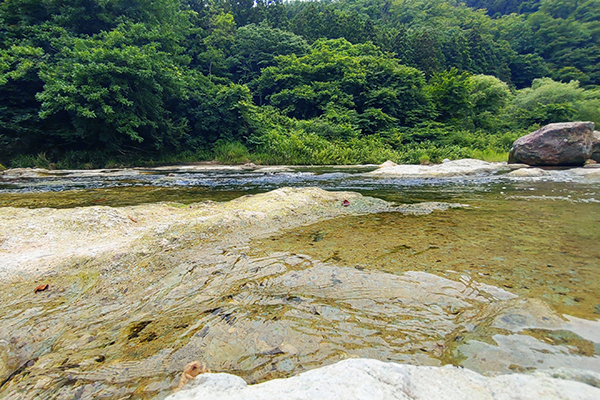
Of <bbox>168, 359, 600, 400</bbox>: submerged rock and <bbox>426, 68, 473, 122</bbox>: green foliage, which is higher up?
<bbox>426, 68, 473, 122</bbox>: green foliage

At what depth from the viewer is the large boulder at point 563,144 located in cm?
1226

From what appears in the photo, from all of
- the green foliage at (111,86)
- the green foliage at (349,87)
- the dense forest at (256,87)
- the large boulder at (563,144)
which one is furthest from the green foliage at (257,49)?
the large boulder at (563,144)

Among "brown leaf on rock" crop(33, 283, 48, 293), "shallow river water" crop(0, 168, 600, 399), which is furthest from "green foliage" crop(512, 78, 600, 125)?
"brown leaf on rock" crop(33, 283, 48, 293)

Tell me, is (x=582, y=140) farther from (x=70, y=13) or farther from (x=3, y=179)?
(x=70, y=13)

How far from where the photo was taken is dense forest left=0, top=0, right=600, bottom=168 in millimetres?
15273

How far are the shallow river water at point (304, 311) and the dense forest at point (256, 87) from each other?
51.1 feet

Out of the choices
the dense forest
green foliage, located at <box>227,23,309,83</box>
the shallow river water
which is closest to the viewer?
the shallow river water

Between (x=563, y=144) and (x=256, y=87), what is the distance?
26968 millimetres

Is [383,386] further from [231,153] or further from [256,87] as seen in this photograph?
[256,87]

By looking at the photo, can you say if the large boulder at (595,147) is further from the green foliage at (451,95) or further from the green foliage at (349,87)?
the green foliage at (451,95)

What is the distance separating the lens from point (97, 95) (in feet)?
45.7

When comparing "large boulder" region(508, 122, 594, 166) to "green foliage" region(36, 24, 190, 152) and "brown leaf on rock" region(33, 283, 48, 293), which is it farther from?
"green foliage" region(36, 24, 190, 152)

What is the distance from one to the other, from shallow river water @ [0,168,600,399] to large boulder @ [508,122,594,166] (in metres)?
12.5

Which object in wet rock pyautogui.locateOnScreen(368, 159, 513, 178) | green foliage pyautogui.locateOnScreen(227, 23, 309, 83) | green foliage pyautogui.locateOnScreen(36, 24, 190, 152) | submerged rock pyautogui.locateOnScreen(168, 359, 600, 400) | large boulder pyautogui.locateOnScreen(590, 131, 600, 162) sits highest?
green foliage pyautogui.locateOnScreen(227, 23, 309, 83)
